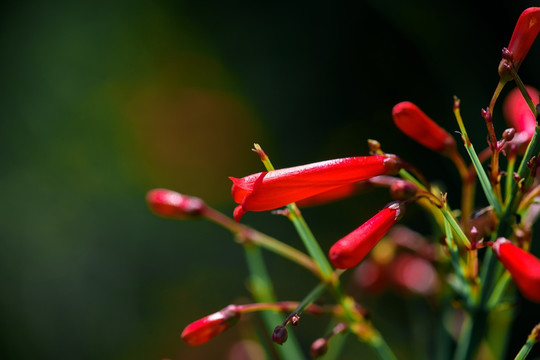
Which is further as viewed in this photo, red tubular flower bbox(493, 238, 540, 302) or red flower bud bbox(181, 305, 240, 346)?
red flower bud bbox(181, 305, 240, 346)

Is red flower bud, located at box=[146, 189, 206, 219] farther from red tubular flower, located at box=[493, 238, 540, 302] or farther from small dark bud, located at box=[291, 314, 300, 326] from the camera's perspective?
red tubular flower, located at box=[493, 238, 540, 302]

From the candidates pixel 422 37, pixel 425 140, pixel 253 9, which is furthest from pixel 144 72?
pixel 425 140

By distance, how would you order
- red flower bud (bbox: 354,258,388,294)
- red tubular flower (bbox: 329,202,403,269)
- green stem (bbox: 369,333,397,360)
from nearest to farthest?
red tubular flower (bbox: 329,202,403,269) → green stem (bbox: 369,333,397,360) → red flower bud (bbox: 354,258,388,294)

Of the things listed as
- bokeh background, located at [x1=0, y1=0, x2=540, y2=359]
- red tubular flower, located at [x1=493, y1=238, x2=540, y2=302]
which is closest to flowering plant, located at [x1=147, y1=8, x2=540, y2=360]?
red tubular flower, located at [x1=493, y1=238, x2=540, y2=302]

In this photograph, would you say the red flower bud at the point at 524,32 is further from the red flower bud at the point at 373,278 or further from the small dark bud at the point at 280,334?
the red flower bud at the point at 373,278

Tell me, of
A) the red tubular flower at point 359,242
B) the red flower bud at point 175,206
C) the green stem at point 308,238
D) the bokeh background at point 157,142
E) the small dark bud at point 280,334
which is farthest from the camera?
the bokeh background at point 157,142

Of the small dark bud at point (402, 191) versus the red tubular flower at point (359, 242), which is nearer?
the red tubular flower at point (359, 242)

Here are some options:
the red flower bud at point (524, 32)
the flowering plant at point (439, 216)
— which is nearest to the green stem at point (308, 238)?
the flowering plant at point (439, 216)
